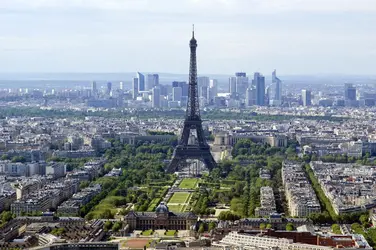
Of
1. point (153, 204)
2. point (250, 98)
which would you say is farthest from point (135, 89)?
point (153, 204)

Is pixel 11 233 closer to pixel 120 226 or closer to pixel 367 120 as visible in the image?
pixel 120 226

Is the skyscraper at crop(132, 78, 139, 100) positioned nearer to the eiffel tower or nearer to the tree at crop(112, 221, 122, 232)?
the eiffel tower

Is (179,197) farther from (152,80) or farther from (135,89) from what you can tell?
(152,80)

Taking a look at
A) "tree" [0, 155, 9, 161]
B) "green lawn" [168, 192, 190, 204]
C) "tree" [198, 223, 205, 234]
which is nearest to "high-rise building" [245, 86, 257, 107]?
"tree" [0, 155, 9, 161]

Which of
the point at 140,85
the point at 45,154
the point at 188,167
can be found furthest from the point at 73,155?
the point at 140,85

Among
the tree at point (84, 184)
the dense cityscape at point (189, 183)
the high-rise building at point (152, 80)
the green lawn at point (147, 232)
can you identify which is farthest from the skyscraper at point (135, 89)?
the green lawn at point (147, 232)

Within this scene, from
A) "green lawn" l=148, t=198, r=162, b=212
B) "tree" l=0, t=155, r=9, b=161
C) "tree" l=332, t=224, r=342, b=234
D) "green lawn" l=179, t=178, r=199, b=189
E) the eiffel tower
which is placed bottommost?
"green lawn" l=179, t=178, r=199, b=189
